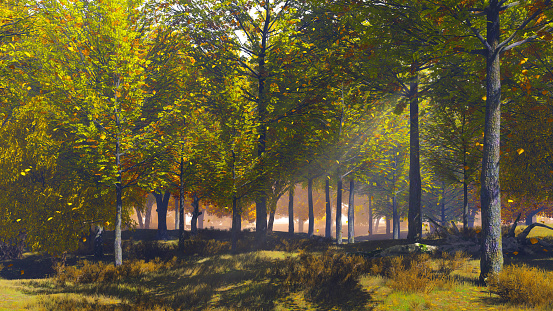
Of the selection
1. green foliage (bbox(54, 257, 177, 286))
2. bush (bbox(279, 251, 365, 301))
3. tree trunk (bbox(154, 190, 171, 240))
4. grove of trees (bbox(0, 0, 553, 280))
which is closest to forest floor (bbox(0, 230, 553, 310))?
green foliage (bbox(54, 257, 177, 286))

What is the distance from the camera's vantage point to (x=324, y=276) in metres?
10.5

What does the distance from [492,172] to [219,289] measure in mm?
8721

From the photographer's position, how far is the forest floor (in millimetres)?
8023

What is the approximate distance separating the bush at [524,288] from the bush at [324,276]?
3396 mm

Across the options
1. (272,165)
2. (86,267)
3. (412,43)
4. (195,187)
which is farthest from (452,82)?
(86,267)

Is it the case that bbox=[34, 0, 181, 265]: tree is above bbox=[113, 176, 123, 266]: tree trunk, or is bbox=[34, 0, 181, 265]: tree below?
above

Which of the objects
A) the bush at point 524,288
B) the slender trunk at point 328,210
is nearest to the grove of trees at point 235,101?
the bush at point 524,288

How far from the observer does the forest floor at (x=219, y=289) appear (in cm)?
802

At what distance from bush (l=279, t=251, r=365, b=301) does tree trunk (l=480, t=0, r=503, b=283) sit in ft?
10.9

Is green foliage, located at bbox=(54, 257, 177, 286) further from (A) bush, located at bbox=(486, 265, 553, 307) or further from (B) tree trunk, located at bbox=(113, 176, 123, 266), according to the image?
(A) bush, located at bbox=(486, 265, 553, 307)

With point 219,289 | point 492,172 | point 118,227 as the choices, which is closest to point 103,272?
point 118,227

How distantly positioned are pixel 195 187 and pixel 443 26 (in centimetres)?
1423

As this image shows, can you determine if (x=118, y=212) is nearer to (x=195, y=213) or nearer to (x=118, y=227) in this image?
(x=118, y=227)

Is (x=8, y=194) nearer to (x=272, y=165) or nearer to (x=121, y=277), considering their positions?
(x=121, y=277)
